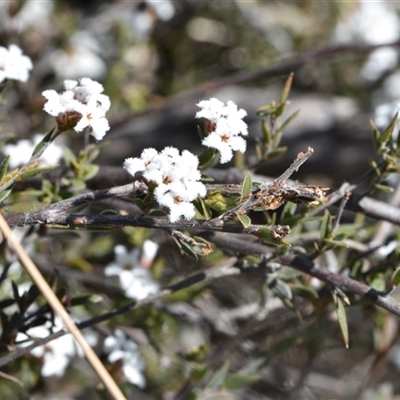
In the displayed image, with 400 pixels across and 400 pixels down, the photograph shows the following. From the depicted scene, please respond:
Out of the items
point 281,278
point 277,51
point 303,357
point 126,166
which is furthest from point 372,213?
point 277,51

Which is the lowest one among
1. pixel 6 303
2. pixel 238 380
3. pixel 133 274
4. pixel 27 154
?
pixel 238 380

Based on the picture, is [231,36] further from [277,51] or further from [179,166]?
[179,166]

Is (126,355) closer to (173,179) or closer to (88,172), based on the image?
(88,172)

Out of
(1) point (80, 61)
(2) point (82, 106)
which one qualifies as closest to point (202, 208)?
(2) point (82, 106)

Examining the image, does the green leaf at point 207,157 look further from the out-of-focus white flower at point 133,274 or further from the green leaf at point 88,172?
the out-of-focus white flower at point 133,274

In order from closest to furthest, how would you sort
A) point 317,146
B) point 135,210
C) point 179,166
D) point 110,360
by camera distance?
1. point 179,166
2. point 135,210
3. point 110,360
4. point 317,146

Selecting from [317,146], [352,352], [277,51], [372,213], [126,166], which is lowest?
[352,352]
